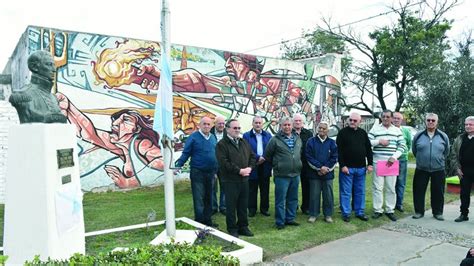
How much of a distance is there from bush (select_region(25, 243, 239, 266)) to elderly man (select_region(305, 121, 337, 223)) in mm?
3416

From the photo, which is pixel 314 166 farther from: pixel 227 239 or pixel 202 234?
pixel 202 234

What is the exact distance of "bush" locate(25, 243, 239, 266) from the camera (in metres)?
2.74

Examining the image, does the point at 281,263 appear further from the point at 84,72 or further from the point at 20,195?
the point at 84,72

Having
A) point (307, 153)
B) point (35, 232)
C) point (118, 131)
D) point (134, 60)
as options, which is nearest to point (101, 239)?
point (35, 232)

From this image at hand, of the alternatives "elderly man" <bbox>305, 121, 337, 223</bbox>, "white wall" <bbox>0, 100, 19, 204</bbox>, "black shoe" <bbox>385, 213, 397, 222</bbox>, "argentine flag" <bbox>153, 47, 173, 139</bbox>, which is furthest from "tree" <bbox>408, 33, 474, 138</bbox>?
"white wall" <bbox>0, 100, 19, 204</bbox>

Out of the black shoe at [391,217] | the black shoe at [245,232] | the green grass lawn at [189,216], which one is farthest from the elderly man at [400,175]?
the black shoe at [245,232]

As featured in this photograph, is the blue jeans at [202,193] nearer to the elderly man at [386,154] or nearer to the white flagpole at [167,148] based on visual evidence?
the white flagpole at [167,148]

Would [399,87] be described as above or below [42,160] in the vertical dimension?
above

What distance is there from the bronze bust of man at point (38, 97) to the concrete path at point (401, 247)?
3177 mm

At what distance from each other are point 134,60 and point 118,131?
188 cm

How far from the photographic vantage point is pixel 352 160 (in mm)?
6191

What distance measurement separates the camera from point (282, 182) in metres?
5.79

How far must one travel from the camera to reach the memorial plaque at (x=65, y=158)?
4031 millimetres

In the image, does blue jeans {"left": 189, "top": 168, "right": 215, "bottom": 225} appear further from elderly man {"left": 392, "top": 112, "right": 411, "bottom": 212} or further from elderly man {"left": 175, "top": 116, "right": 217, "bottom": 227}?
elderly man {"left": 392, "top": 112, "right": 411, "bottom": 212}
